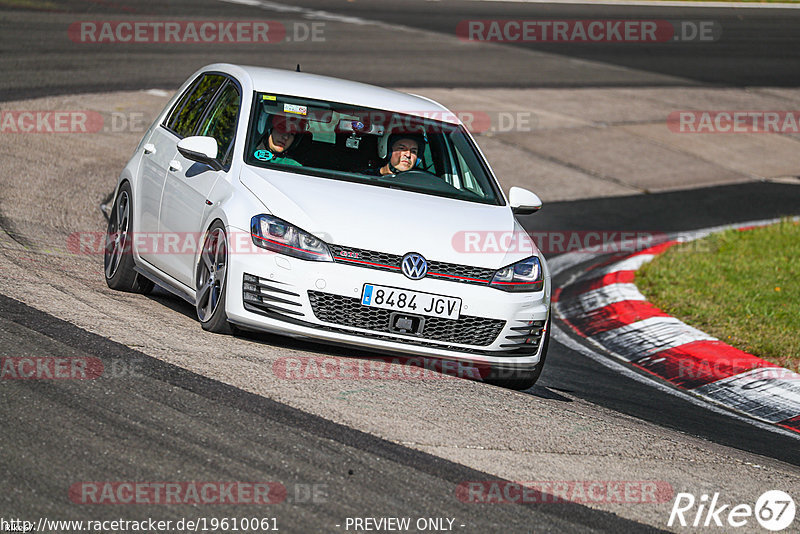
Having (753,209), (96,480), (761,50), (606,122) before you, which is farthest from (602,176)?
(761,50)

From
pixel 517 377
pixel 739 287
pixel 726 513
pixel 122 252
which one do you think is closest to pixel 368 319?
pixel 517 377

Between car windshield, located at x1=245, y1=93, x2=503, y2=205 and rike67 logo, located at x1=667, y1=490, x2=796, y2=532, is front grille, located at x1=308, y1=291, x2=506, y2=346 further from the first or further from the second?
rike67 logo, located at x1=667, y1=490, x2=796, y2=532

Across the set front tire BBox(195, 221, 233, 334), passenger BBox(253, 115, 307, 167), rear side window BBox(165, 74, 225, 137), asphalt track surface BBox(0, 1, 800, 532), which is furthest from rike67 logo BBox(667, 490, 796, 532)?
rear side window BBox(165, 74, 225, 137)

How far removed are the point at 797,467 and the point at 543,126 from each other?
12.1 m

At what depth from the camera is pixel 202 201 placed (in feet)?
22.7

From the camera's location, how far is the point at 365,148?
295 inches

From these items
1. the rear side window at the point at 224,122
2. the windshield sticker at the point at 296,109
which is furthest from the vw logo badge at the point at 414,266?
the windshield sticker at the point at 296,109

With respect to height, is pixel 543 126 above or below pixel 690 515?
above

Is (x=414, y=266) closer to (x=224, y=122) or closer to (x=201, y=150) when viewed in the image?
(x=201, y=150)

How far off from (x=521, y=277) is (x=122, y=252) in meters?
2.86

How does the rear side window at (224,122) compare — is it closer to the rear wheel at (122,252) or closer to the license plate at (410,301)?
the rear wheel at (122,252)

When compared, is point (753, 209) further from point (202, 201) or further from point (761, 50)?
point (761, 50)

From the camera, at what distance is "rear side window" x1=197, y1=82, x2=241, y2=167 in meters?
7.17

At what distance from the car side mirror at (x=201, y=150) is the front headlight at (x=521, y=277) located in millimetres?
1858
